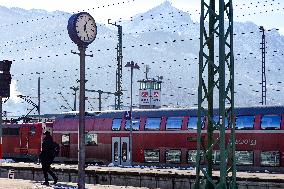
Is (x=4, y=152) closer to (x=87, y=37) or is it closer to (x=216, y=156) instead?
(x=216, y=156)

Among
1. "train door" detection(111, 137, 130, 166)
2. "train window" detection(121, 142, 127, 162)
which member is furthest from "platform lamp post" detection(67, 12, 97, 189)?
"train window" detection(121, 142, 127, 162)

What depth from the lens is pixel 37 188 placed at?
63.4 feet

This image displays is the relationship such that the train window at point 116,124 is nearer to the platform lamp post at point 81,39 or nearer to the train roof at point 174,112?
the train roof at point 174,112

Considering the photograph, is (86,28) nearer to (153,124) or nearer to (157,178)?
(157,178)

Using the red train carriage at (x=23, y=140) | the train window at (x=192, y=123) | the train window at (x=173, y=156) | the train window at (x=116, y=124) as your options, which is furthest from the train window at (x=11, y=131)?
the train window at (x=192, y=123)

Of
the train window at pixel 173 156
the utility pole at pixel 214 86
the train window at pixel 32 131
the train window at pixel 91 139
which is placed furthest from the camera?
the train window at pixel 32 131

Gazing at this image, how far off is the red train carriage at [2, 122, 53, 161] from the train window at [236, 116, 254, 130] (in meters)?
16.7

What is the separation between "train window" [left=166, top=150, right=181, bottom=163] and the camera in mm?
34312

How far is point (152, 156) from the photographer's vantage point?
1420 inches

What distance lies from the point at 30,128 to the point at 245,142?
67.1ft

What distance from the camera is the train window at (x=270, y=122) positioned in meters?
29.8

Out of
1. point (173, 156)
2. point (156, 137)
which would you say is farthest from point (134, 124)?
point (173, 156)

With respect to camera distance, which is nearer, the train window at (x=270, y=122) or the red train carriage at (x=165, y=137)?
the train window at (x=270, y=122)

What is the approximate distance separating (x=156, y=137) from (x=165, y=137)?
819mm
